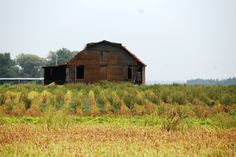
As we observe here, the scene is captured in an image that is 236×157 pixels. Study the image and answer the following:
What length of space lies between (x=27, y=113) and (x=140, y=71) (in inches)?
1150

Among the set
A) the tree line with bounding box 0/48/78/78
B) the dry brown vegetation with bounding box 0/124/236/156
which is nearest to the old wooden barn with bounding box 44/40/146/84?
the dry brown vegetation with bounding box 0/124/236/156

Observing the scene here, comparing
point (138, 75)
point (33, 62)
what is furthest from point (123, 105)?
point (33, 62)

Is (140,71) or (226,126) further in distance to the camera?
(140,71)

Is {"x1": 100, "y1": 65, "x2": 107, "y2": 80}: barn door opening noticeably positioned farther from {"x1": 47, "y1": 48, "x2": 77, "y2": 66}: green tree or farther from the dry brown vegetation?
{"x1": 47, "y1": 48, "x2": 77, "y2": 66}: green tree

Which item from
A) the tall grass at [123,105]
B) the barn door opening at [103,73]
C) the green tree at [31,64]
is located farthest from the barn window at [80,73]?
the green tree at [31,64]

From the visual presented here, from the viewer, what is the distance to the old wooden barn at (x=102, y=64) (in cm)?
4319

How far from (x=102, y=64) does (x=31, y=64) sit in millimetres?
82511

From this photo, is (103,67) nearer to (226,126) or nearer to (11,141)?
(226,126)

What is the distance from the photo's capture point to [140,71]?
4553 centimetres

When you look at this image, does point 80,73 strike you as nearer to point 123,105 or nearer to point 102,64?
point 102,64

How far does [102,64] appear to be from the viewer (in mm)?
43406

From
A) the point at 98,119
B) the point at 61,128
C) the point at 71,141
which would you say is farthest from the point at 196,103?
the point at 71,141

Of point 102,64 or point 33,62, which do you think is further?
point 33,62

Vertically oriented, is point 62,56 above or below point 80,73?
above
